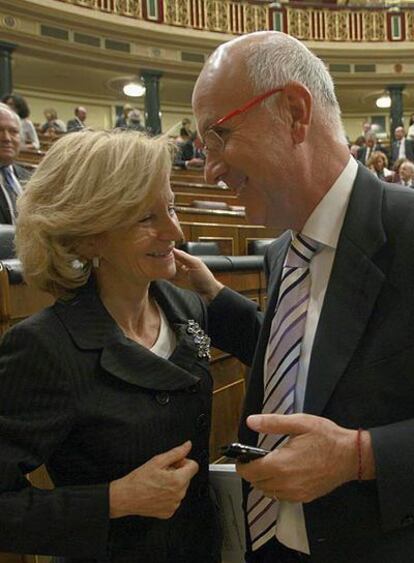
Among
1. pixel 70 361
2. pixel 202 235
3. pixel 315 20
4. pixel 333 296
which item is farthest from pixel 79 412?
pixel 315 20

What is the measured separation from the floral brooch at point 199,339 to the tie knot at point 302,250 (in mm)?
193

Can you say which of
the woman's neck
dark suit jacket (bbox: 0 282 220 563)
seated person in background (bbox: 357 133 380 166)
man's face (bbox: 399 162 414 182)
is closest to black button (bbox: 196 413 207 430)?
dark suit jacket (bbox: 0 282 220 563)

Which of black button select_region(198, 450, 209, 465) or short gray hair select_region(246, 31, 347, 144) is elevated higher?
short gray hair select_region(246, 31, 347, 144)

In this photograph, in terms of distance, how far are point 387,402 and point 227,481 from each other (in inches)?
13.5

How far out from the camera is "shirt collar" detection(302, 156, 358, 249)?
2.44ft

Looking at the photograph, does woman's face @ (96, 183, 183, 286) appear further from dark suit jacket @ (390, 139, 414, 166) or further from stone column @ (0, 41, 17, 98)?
dark suit jacket @ (390, 139, 414, 166)

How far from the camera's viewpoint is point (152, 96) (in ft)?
28.1

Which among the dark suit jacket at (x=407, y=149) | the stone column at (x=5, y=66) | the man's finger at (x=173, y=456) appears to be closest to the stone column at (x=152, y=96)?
the stone column at (x=5, y=66)

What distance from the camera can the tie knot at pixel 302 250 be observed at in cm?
76

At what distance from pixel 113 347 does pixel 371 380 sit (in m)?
0.33

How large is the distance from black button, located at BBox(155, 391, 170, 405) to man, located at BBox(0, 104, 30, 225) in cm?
199

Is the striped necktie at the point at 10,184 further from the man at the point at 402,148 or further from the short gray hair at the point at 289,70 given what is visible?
the man at the point at 402,148

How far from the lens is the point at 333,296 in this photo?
A: 2.28ft

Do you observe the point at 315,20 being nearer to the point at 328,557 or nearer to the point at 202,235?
the point at 202,235
